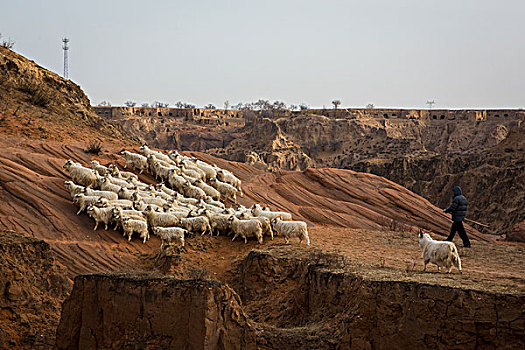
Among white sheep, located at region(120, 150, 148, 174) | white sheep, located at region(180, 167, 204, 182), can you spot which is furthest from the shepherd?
white sheep, located at region(120, 150, 148, 174)

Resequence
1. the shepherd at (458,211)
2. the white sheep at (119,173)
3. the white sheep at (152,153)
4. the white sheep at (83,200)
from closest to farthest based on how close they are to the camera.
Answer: the shepherd at (458,211) → the white sheep at (83,200) → the white sheep at (119,173) → the white sheep at (152,153)

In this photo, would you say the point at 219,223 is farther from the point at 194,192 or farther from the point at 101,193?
the point at 101,193

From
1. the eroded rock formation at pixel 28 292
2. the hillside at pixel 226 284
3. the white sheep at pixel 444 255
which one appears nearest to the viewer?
the hillside at pixel 226 284

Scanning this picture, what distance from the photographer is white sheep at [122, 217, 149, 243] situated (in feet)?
54.4

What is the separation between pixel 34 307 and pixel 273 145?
4824 cm

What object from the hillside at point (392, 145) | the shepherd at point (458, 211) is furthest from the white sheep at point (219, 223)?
the hillside at point (392, 145)

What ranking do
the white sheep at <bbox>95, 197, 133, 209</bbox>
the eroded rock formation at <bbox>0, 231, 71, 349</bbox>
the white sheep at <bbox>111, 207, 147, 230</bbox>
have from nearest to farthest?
the eroded rock formation at <bbox>0, 231, 71, 349</bbox>
the white sheep at <bbox>111, 207, 147, 230</bbox>
the white sheep at <bbox>95, 197, 133, 209</bbox>

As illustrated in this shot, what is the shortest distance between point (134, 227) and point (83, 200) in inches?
71.5

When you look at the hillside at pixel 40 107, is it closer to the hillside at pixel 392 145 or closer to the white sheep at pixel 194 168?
the white sheep at pixel 194 168

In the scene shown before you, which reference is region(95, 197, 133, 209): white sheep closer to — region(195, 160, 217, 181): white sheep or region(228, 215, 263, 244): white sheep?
region(228, 215, 263, 244): white sheep

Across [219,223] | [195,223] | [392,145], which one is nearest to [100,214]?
[195,223]

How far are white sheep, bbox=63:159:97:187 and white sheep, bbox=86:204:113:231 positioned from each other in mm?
2332

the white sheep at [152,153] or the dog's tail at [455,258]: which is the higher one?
the white sheep at [152,153]

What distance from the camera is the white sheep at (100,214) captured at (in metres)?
16.6
